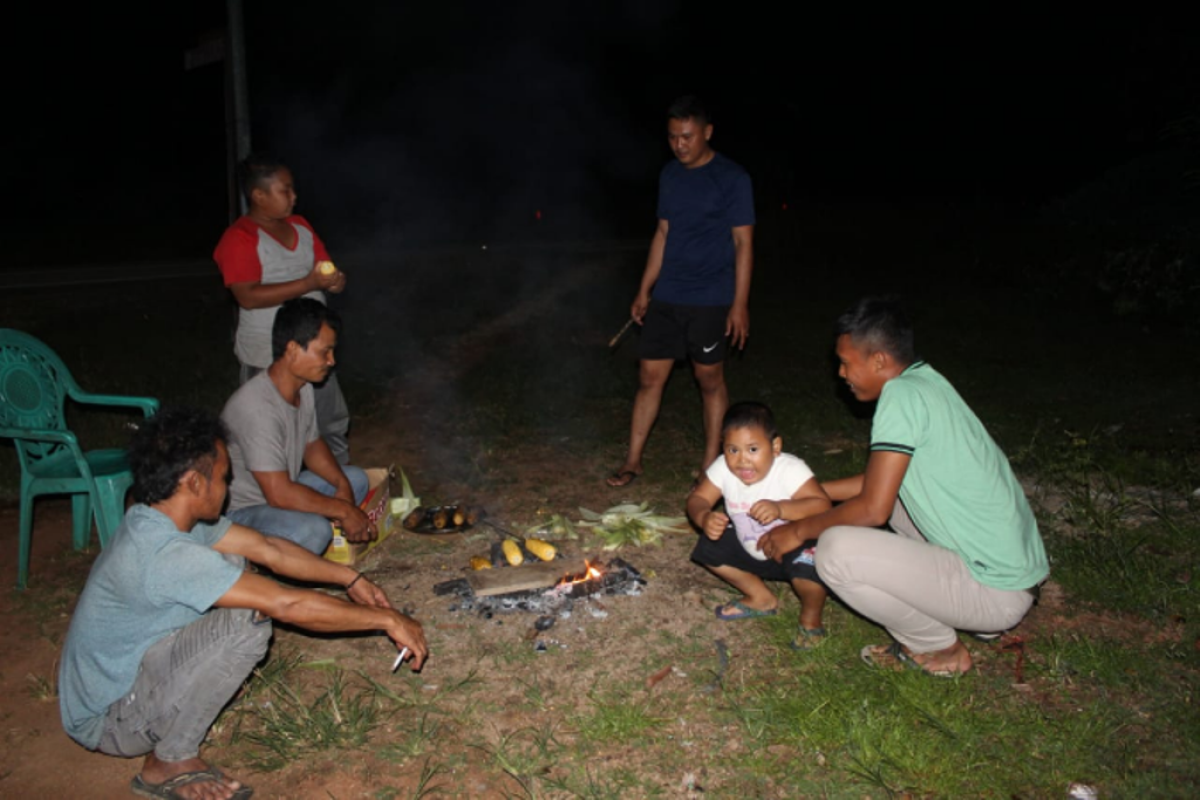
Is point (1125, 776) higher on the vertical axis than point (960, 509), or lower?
lower

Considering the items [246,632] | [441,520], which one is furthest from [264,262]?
[246,632]

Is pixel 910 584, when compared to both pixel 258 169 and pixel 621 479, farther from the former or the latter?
pixel 258 169

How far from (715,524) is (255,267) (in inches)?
116

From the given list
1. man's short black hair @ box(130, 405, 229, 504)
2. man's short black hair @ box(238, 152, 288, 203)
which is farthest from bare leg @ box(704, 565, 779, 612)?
man's short black hair @ box(238, 152, 288, 203)

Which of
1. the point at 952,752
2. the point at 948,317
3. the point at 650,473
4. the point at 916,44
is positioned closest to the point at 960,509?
the point at 952,752

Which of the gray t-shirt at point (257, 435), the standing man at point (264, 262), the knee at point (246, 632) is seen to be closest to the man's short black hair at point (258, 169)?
the standing man at point (264, 262)

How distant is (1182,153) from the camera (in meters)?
14.7

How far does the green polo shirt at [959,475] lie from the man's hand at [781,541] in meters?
0.52

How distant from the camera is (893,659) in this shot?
12.6 feet

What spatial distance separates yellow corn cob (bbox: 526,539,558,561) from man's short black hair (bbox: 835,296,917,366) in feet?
7.00

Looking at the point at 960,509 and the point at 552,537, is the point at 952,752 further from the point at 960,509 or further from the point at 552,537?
the point at 552,537

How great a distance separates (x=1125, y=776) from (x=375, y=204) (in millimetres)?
21445

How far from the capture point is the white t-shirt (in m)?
3.95

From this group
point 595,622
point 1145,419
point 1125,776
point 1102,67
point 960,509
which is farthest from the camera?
point 1102,67
